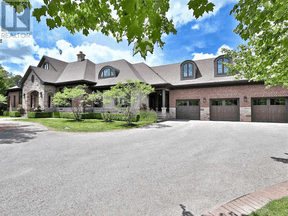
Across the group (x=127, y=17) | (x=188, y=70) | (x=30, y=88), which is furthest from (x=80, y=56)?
(x=127, y=17)

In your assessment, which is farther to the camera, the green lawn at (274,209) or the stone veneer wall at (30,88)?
the stone veneer wall at (30,88)

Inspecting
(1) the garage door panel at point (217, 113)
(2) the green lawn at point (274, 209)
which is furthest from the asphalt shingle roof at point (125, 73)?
(2) the green lawn at point (274, 209)

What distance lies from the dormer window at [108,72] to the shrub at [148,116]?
809cm

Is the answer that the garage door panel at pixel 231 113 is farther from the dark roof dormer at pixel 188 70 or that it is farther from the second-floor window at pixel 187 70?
the second-floor window at pixel 187 70

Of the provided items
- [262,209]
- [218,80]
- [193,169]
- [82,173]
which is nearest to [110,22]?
[82,173]

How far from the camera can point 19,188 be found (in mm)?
3289

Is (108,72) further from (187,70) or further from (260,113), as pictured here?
(260,113)

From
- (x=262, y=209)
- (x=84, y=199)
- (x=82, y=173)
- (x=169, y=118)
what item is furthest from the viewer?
(x=169, y=118)

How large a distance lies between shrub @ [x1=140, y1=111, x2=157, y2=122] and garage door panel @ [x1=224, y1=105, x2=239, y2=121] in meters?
8.88

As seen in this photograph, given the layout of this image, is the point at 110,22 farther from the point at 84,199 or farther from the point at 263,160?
the point at 263,160

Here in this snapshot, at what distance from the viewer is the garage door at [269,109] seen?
1574 cm

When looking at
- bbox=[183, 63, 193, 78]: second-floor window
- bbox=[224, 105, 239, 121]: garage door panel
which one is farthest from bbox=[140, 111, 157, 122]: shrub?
bbox=[224, 105, 239, 121]: garage door panel

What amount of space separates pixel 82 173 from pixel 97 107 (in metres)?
18.7

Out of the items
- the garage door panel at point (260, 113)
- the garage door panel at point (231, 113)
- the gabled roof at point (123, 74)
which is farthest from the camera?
the gabled roof at point (123, 74)
